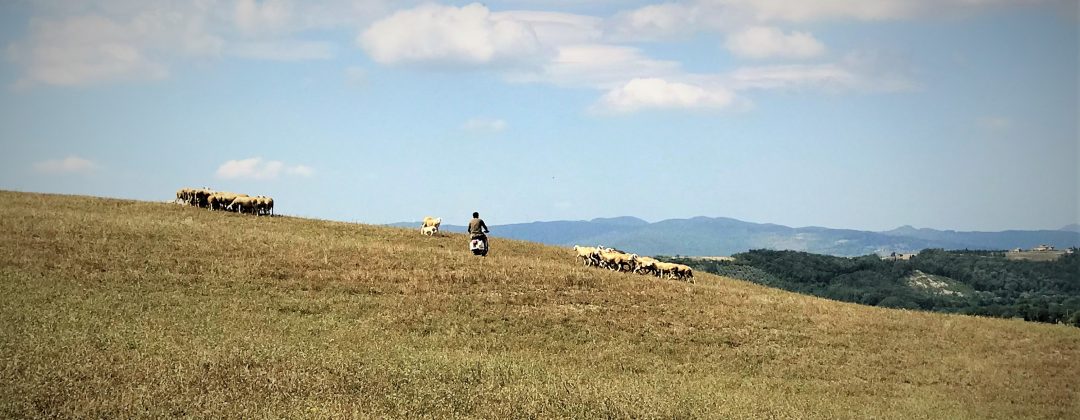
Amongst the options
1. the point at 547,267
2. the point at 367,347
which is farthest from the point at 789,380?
the point at 547,267

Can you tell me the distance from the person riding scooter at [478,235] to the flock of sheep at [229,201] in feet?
58.8

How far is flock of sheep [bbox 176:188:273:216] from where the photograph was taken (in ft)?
176

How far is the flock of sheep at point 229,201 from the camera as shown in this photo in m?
53.5

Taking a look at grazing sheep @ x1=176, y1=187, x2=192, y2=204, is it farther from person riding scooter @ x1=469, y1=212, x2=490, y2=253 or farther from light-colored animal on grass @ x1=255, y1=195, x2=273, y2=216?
person riding scooter @ x1=469, y1=212, x2=490, y2=253

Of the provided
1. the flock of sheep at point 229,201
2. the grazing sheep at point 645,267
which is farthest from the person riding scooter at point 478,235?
the flock of sheep at point 229,201

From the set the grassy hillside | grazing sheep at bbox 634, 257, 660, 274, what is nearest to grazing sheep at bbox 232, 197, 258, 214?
the grassy hillside

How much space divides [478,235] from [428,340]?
17.6 meters

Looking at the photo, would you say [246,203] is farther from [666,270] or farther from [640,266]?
[666,270]

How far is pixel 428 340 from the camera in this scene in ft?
88.9

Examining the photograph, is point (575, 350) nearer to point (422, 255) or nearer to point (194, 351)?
point (194, 351)

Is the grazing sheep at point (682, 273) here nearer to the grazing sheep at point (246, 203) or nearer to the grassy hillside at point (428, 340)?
the grassy hillside at point (428, 340)

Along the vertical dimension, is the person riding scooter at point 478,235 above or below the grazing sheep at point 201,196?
below

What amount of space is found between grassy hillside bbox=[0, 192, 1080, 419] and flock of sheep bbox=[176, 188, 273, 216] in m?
7.20

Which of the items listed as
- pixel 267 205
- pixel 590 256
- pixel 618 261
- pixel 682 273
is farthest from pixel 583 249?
pixel 267 205
